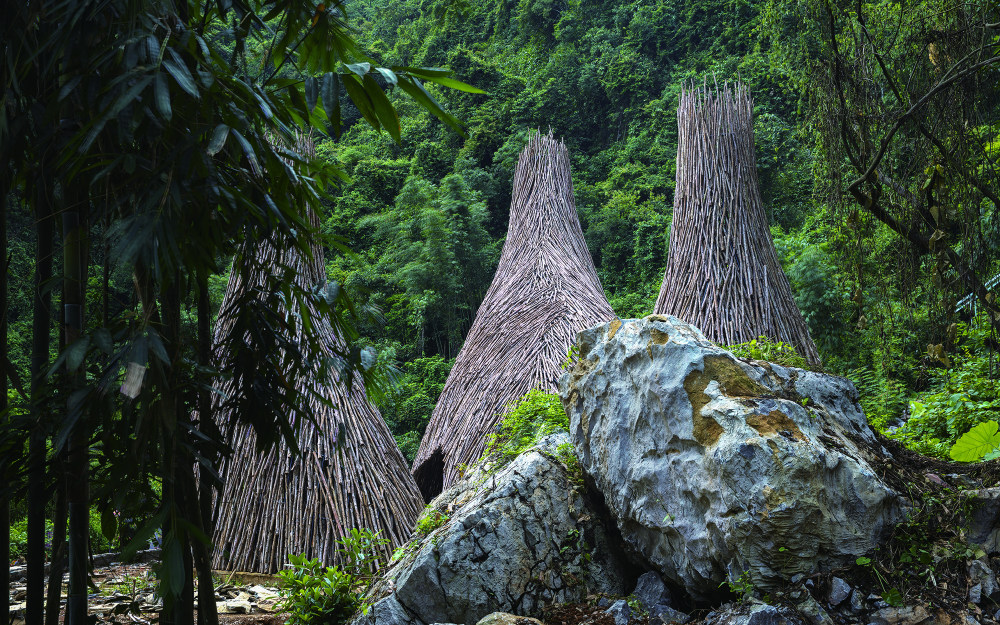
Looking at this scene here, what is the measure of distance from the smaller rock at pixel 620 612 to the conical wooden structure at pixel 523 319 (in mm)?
2735

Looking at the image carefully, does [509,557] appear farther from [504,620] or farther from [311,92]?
[311,92]

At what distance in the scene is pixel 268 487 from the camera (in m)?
3.97

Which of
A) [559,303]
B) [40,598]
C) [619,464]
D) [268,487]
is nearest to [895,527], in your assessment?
[619,464]

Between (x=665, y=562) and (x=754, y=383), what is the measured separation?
63 centimetres

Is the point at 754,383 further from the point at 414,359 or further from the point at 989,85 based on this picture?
the point at 414,359

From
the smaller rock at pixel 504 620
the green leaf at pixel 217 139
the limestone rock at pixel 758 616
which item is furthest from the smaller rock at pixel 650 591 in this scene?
the green leaf at pixel 217 139

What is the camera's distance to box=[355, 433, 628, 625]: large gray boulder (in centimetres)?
210

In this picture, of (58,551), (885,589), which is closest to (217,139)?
(58,551)

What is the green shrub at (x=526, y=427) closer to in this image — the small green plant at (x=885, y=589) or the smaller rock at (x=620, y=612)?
the smaller rock at (x=620, y=612)

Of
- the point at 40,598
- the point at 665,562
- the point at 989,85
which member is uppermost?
the point at 989,85

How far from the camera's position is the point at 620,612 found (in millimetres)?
2023

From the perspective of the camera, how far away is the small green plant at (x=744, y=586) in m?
1.81

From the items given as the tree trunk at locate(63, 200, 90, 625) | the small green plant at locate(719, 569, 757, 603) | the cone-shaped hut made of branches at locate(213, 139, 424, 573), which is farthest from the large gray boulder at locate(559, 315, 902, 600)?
the cone-shaped hut made of branches at locate(213, 139, 424, 573)

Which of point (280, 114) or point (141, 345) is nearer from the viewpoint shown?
point (141, 345)
